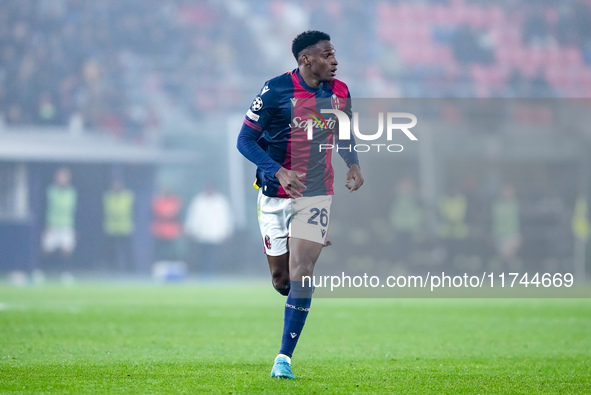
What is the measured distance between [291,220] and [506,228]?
1527cm

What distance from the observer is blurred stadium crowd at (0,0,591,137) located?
859 inches

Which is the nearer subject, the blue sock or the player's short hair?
the blue sock

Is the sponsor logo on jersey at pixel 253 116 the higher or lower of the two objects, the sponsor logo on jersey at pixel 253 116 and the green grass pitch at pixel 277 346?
the higher

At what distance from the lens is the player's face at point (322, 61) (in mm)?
6012

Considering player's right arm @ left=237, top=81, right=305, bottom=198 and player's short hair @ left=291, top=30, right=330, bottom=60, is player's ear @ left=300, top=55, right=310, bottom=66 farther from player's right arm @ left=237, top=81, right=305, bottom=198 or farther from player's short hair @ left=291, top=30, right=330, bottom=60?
player's right arm @ left=237, top=81, right=305, bottom=198

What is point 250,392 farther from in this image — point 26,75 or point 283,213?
point 26,75

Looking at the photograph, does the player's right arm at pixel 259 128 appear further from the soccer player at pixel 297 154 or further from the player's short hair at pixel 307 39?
the player's short hair at pixel 307 39

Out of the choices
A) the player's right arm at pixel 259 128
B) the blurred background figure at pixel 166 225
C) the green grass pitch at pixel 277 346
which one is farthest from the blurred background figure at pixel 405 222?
the player's right arm at pixel 259 128

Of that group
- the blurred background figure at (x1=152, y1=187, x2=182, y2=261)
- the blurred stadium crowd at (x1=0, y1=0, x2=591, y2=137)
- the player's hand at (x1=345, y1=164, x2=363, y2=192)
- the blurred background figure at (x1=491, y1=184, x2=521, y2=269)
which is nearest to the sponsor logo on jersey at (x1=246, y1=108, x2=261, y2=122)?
the player's hand at (x1=345, y1=164, x2=363, y2=192)

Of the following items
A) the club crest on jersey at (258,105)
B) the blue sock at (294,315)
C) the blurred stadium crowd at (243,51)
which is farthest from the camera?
the blurred stadium crowd at (243,51)

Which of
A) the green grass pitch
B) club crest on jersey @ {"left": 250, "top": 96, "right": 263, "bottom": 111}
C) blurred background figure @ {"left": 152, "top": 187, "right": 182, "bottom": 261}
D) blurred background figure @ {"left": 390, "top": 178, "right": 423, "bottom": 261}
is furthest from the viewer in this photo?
blurred background figure @ {"left": 152, "top": 187, "right": 182, "bottom": 261}

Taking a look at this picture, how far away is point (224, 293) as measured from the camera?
15258 mm

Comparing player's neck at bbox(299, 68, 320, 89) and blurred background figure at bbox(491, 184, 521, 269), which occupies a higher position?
player's neck at bbox(299, 68, 320, 89)

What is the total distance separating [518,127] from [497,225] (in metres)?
2.84
